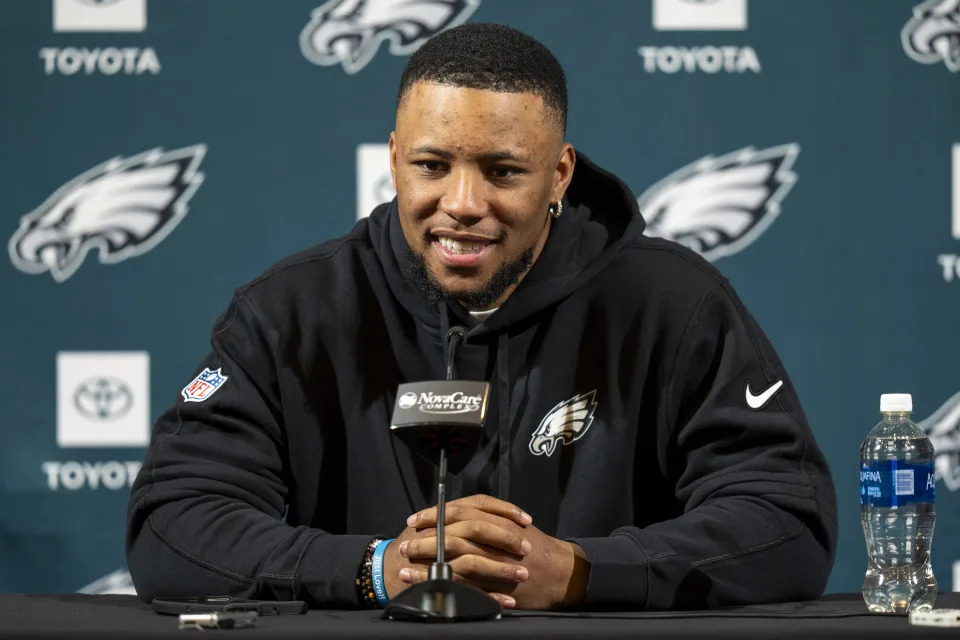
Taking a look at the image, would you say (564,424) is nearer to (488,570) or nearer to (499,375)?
(499,375)

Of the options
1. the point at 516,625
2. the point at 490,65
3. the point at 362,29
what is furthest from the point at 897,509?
the point at 362,29

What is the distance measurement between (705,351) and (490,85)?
0.53 m

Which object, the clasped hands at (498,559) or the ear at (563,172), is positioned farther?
the ear at (563,172)

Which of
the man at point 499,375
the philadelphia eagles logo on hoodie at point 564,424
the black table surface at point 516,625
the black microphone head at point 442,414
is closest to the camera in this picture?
the black table surface at point 516,625

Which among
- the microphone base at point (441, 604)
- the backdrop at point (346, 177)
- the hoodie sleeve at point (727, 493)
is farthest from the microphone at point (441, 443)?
the backdrop at point (346, 177)

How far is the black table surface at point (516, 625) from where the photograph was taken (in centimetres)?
126

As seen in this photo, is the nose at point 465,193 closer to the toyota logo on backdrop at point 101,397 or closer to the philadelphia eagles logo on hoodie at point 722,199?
the philadelphia eagles logo on hoodie at point 722,199

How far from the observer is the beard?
2.02 m

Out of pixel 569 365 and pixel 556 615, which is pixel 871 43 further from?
pixel 556 615

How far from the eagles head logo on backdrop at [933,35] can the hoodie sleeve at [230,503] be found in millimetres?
1640

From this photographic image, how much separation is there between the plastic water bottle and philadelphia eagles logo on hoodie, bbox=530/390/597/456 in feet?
1.46

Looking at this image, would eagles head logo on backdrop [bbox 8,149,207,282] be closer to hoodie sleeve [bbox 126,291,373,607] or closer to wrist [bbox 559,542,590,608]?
hoodie sleeve [bbox 126,291,373,607]

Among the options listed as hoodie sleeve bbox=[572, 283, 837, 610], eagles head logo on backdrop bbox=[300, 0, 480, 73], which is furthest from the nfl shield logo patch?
eagles head logo on backdrop bbox=[300, 0, 480, 73]

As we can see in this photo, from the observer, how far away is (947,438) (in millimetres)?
2852
